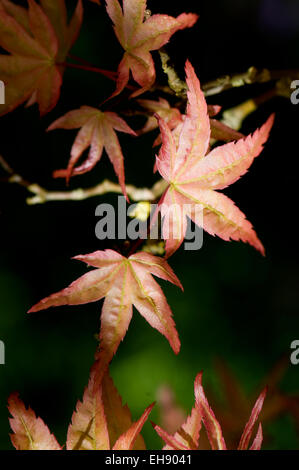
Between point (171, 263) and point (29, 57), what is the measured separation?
0.69 m

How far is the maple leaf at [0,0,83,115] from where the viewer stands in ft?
1.89

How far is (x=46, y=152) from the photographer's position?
113cm

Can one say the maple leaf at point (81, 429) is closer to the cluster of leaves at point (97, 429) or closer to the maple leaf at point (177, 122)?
the cluster of leaves at point (97, 429)

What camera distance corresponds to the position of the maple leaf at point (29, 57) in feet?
1.89

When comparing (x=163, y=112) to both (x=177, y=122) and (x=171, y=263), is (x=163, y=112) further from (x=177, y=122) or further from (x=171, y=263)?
(x=171, y=263)

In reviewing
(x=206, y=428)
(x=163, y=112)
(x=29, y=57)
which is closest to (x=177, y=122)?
(x=163, y=112)

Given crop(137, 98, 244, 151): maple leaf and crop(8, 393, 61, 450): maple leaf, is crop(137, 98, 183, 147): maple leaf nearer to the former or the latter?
crop(137, 98, 244, 151): maple leaf

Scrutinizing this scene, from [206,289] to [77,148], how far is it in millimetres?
674

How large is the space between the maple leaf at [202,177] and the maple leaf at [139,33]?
0.09m

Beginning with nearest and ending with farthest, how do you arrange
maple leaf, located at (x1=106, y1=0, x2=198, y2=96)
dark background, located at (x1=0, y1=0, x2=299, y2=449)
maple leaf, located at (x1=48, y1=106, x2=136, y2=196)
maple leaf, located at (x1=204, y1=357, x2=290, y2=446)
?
1. maple leaf, located at (x1=106, y1=0, x2=198, y2=96)
2. maple leaf, located at (x1=48, y1=106, x2=136, y2=196)
3. maple leaf, located at (x1=204, y1=357, x2=290, y2=446)
4. dark background, located at (x1=0, y1=0, x2=299, y2=449)

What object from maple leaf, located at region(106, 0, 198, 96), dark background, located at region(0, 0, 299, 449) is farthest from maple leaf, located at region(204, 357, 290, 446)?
maple leaf, located at region(106, 0, 198, 96)

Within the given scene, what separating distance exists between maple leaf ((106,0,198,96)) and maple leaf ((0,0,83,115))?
0.37 feet

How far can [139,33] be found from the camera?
0.55m
